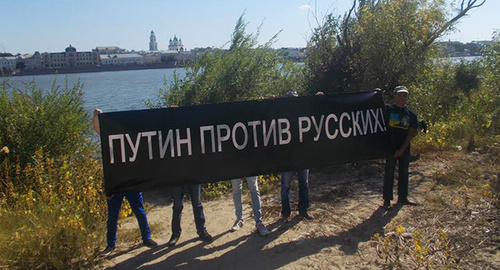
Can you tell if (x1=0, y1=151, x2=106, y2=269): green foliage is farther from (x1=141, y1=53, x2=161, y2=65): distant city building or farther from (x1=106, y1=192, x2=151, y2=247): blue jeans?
(x1=141, y1=53, x2=161, y2=65): distant city building

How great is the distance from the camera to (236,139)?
476cm

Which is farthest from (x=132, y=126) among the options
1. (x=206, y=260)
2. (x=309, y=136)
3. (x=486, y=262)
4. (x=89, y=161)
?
(x=486, y=262)

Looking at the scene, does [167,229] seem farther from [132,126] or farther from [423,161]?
[423,161]

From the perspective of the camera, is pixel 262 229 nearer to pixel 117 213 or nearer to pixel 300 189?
pixel 300 189

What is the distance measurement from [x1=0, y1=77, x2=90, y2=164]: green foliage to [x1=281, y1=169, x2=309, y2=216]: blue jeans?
12.5 ft

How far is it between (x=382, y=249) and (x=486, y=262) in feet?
3.32

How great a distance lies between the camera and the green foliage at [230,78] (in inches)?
360

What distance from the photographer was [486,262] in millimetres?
3895

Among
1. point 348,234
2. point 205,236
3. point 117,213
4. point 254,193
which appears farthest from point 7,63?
point 348,234

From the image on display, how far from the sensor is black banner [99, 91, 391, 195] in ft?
14.3

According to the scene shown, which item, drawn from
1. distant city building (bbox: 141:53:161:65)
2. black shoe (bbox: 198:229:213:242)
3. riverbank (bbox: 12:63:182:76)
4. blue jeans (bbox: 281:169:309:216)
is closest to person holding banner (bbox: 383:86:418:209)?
blue jeans (bbox: 281:169:309:216)

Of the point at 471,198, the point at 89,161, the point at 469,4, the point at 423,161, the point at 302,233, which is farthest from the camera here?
the point at 469,4

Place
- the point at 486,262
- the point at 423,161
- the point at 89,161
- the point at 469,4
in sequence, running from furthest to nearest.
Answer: the point at 469,4 < the point at 423,161 < the point at 89,161 < the point at 486,262

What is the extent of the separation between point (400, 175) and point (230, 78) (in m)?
4.98
